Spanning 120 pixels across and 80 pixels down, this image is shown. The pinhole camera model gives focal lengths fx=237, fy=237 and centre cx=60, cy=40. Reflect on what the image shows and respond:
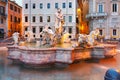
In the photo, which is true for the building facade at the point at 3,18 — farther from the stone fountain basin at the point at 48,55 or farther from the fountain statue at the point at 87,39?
the stone fountain basin at the point at 48,55

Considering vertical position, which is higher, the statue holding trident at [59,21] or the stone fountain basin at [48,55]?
the statue holding trident at [59,21]

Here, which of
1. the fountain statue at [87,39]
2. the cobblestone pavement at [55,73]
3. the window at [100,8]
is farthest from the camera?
the window at [100,8]

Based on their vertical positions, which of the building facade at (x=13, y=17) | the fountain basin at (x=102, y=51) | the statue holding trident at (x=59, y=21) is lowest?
the fountain basin at (x=102, y=51)

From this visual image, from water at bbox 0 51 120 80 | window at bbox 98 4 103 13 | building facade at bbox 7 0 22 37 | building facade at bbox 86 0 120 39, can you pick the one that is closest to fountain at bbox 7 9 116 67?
water at bbox 0 51 120 80

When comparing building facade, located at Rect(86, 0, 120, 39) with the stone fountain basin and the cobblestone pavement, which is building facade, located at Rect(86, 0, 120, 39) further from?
the cobblestone pavement

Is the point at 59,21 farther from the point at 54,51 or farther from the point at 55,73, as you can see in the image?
the point at 55,73

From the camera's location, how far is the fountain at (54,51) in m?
12.4

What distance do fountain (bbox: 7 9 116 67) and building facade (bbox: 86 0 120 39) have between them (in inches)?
1090

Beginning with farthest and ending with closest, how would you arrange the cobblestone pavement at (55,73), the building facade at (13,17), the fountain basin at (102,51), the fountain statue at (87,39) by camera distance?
the building facade at (13,17) → the fountain basin at (102,51) → the fountain statue at (87,39) → the cobblestone pavement at (55,73)

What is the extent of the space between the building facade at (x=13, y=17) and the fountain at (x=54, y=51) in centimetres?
3568

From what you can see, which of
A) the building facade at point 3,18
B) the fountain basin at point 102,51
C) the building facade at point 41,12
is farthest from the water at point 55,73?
the building facade at point 41,12

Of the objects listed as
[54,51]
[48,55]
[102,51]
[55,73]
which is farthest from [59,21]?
[55,73]

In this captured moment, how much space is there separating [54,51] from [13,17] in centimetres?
4428

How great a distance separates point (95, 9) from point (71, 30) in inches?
268
